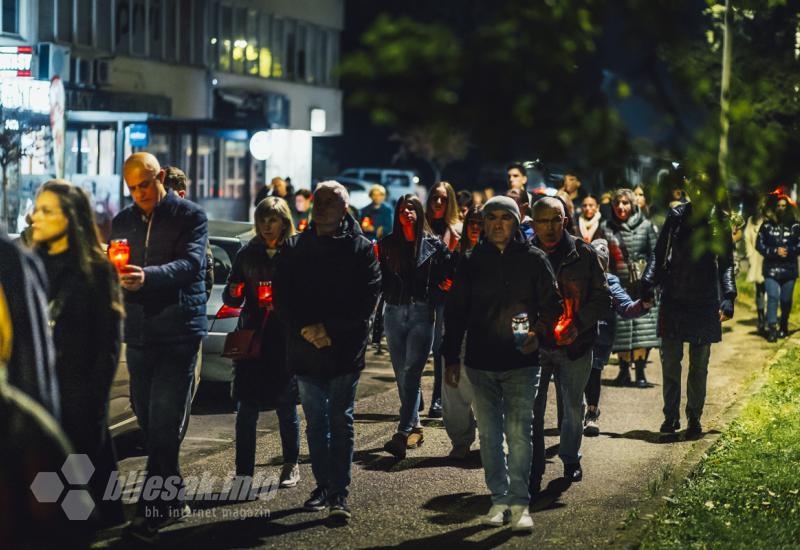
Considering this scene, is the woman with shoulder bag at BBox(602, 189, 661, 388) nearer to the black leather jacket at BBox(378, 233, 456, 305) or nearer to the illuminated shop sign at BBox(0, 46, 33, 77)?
the black leather jacket at BBox(378, 233, 456, 305)

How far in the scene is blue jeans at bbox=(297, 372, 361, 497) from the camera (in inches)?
311

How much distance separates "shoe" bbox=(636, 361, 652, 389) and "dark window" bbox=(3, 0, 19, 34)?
23329 mm

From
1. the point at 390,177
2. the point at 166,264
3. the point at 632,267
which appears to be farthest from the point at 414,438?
the point at 390,177

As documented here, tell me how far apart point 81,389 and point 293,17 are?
44574 millimetres

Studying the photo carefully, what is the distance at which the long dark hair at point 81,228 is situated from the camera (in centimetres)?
616

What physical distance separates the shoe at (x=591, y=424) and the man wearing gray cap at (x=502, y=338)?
314 cm

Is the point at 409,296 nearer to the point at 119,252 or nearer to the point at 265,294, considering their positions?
the point at 265,294

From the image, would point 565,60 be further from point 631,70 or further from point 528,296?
point 528,296

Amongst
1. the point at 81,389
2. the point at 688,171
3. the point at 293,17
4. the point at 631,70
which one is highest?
the point at 293,17

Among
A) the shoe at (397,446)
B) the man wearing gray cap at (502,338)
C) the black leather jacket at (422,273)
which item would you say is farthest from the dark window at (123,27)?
the man wearing gray cap at (502,338)

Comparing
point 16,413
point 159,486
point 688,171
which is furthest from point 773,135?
point 159,486

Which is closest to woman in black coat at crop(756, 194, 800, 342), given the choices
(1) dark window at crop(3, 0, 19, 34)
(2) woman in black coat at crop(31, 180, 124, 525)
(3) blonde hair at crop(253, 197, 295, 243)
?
(3) blonde hair at crop(253, 197, 295, 243)

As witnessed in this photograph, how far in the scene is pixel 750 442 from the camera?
10.2 metres

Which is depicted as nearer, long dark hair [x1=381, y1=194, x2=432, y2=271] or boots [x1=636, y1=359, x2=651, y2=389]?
long dark hair [x1=381, y1=194, x2=432, y2=271]
